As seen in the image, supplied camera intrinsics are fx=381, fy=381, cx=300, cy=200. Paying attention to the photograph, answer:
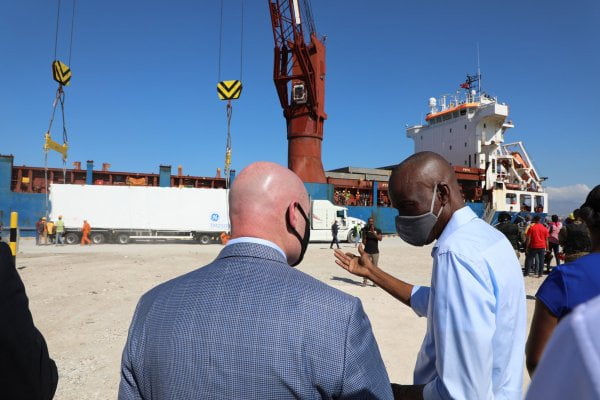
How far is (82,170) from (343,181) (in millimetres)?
20486

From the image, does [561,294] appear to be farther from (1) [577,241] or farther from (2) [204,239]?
(2) [204,239]

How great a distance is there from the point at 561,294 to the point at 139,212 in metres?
22.8

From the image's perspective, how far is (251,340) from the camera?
1.06 meters

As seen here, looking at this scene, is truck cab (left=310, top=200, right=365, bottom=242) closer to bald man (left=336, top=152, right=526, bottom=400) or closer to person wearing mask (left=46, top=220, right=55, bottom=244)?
person wearing mask (left=46, top=220, right=55, bottom=244)

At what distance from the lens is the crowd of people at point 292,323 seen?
3.48 ft

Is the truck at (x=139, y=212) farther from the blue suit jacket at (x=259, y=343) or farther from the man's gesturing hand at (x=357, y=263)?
the blue suit jacket at (x=259, y=343)

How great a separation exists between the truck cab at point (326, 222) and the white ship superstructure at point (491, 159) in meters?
→ 13.7

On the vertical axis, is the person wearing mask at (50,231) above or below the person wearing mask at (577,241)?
below

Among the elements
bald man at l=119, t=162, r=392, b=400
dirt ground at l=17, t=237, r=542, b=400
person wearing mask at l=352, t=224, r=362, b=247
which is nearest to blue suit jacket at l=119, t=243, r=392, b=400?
bald man at l=119, t=162, r=392, b=400

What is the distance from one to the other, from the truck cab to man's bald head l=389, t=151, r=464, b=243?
21.6 m

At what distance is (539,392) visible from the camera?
1.75 feet

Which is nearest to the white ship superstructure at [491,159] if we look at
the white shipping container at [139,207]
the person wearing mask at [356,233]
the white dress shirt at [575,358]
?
the person wearing mask at [356,233]

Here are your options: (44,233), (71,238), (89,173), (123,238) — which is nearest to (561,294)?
(123,238)

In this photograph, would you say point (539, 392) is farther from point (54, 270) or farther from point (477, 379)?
point (54, 270)
